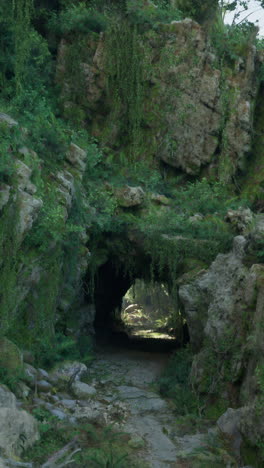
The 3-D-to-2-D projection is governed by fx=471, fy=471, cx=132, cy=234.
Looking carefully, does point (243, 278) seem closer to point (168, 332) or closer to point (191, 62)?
point (191, 62)

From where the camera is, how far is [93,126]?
55.1 feet

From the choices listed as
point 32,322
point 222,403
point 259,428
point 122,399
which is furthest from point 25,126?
point 259,428

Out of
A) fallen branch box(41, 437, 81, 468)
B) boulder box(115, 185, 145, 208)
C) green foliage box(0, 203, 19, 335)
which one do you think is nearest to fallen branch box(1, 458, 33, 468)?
fallen branch box(41, 437, 81, 468)

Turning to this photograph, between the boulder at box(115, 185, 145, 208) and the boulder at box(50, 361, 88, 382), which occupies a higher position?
the boulder at box(115, 185, 145, 208)

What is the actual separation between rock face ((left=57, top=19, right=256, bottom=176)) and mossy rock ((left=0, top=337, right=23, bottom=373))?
9525mm

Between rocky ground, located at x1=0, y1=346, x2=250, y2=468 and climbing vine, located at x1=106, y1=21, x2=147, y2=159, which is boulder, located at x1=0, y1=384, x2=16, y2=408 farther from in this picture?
climbing vine, located at x1=106, y1=21, x2=147, y2=159

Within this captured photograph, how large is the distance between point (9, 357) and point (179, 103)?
11.3 m

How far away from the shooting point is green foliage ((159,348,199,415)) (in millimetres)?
10383

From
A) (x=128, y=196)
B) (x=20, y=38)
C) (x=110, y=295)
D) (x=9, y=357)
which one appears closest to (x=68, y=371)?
(x=9, y=357)

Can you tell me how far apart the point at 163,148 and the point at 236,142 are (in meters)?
2.64

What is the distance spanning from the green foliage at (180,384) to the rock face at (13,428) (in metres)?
3.99

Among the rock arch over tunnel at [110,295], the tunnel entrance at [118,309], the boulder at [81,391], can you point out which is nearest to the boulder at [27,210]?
the boulder at [81,391]

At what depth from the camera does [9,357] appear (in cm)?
869

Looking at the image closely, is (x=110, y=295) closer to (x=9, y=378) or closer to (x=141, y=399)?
(x=141, y=399)
